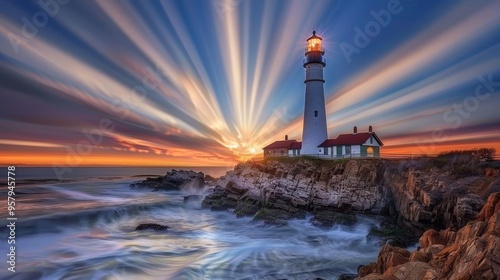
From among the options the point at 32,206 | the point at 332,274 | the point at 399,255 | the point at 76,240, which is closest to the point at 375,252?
the point at 332,274

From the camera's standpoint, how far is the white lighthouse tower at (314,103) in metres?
25.2

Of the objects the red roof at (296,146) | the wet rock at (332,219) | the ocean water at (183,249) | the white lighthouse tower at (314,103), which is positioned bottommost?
the ocean water at (183,249)

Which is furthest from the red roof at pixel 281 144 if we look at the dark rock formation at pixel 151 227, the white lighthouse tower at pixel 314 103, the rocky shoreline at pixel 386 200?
the dark rock formation at pixel 151 227

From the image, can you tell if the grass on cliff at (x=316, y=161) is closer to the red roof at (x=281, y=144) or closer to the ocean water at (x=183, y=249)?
the ocean water at (x=183, y=249)

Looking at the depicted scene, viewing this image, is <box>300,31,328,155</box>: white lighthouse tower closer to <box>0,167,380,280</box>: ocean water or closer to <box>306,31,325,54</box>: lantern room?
<box>306,31,325,54</box>: lantern room

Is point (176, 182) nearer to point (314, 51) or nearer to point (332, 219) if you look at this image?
point (314, 51)

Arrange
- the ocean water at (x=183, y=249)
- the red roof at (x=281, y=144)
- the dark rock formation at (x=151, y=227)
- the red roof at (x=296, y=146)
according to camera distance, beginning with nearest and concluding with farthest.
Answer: the ocean water at (x=183, y=249) < the dark rock formation at (x=151, y=227) < the red roof at (x=296, y=146) < the red roof at (x=281, y=144)

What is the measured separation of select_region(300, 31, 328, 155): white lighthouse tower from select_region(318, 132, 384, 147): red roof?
720 millimetres

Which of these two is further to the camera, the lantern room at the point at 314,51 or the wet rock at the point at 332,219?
the lantern room at the point at 314,51

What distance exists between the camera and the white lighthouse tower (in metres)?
25.2

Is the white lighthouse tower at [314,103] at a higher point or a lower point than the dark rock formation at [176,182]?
higher

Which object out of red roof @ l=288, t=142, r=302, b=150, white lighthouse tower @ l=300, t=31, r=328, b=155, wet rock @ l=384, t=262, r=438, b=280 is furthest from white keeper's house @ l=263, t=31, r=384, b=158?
wet rock @ l=384, t=262, r=438, b=280

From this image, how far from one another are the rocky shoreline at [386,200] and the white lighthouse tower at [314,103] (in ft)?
12.0

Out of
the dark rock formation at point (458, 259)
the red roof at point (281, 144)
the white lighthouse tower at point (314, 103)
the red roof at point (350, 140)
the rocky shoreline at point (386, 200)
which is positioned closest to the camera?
the dark rock formation at point (458, 259)
